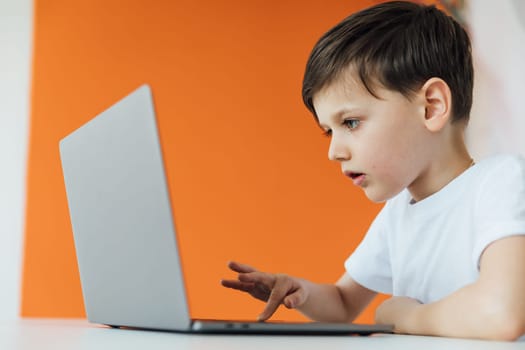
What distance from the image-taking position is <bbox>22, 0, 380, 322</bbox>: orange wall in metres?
2.81

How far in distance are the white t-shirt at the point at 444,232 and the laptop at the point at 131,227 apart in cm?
24

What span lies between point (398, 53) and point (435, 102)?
9cm

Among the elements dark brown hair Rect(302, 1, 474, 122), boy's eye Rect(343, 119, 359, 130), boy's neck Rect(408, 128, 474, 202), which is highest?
dark brown hair Rect(302, 1, 474, 122)

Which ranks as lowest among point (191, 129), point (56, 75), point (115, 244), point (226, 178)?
point (115, 244)

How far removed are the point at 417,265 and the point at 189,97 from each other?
2.14 metres

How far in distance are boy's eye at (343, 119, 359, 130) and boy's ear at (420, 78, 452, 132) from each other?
0.10m

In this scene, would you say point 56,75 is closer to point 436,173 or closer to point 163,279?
point 436,173

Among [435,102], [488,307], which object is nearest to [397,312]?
[488,307]

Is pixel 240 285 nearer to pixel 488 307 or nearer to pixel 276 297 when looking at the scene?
pixel 276 297

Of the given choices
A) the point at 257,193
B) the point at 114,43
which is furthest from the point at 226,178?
the point at 114,43

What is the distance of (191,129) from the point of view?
2.95 metres

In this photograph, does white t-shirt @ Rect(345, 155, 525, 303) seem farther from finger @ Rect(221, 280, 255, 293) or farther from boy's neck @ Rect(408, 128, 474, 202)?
finger @ Rect(221, 280, 255, 293)

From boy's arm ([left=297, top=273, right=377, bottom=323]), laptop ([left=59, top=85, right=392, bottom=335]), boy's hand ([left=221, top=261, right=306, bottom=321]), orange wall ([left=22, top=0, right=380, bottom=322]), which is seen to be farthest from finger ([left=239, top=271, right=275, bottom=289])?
orange wall ([left=22, top=0, right=380, bottom=322])

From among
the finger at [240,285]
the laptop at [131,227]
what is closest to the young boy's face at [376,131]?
the finger at [240,285]
